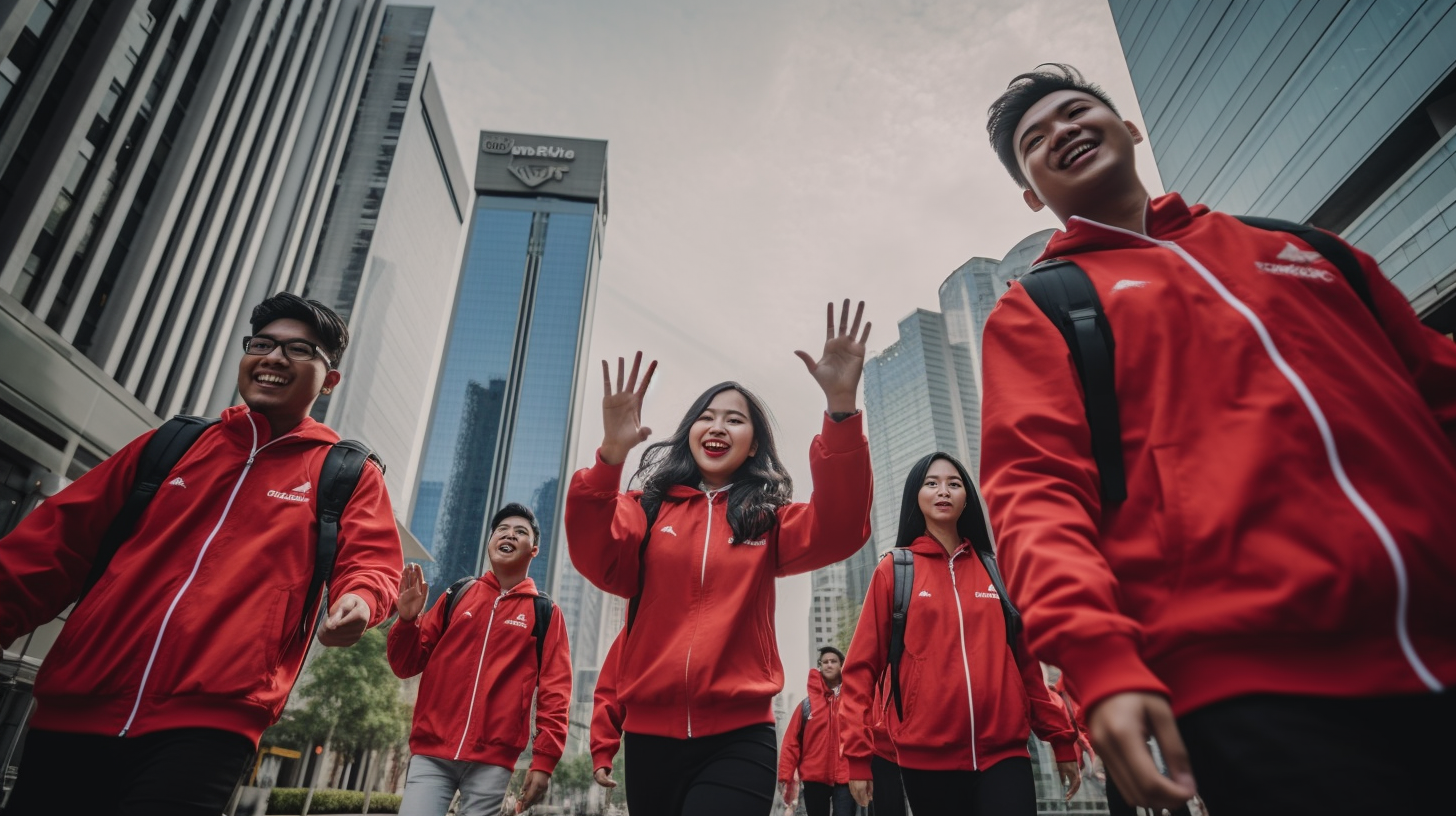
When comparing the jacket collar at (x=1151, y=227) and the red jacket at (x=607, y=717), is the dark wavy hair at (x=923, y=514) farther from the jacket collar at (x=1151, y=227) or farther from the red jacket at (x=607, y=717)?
the jacket collar at (x=1151, y=227)

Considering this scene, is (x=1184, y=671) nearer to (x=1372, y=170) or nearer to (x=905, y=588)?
(x=905, y=588)

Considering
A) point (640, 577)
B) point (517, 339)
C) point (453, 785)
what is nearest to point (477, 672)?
point (453, 785)

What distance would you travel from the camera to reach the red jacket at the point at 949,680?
3.67 m

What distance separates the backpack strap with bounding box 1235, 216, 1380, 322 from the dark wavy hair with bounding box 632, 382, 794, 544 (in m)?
2.08

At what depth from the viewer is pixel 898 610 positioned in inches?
169

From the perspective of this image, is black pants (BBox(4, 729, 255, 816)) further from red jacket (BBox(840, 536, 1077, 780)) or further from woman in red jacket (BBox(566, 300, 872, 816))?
red jacket (BBox(840, 536, 1077, 780))

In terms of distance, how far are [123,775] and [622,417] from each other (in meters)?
1.99

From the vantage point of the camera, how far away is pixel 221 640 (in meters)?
2.40

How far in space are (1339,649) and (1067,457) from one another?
0.51 m

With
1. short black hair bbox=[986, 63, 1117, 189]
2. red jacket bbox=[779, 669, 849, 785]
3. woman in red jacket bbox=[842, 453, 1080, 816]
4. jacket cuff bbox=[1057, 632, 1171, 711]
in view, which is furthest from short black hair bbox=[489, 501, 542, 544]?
jacket cuff bbox=[1057, 632, 1171, 711]

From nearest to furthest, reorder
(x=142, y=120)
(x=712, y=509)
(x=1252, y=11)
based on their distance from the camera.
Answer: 1. (x=712, y=509)
2. (x=142, y=120)
3. (x=1252, y=11)

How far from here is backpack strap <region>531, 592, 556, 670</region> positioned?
5145 mm

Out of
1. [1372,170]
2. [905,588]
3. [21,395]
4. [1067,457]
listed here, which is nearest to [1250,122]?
[1372,170]

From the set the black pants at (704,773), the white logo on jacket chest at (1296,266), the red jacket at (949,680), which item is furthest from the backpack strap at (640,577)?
the white logo on jacket chest at (1296,266)
